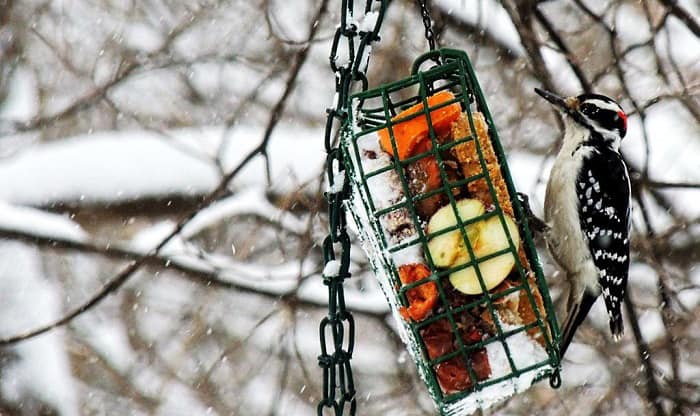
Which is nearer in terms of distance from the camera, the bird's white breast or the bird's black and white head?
the bird's black and white head

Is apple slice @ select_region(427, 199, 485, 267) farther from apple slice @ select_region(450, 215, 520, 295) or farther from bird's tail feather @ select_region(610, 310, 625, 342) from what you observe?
bird's tail feather @ select_region(610, 310, 625, 342)

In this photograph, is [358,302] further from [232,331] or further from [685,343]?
[685,343]

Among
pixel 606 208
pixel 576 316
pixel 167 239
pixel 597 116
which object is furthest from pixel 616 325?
pixel 167 239

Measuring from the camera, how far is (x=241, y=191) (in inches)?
202

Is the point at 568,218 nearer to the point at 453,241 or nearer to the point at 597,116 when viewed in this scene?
the point at 597,116

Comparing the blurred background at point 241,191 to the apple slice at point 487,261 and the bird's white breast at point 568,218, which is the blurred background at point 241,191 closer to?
the bird's white breast at point 568,218

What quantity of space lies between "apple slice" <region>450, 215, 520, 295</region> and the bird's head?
1501 millimetres

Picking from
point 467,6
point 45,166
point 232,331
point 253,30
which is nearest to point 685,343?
point 467,6

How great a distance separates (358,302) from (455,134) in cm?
330

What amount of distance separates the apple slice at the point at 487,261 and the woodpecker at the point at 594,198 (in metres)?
1.46

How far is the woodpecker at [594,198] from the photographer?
4.07m

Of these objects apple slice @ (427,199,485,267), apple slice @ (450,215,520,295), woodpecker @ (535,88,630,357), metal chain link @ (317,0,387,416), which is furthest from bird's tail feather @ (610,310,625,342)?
metal chain link @ (317,0,387,416)

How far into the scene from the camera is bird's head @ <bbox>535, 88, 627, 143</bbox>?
13.4ft

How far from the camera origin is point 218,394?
20.5 ft
